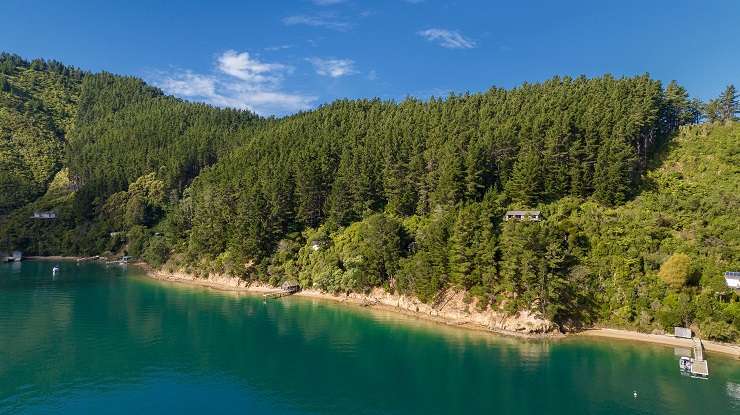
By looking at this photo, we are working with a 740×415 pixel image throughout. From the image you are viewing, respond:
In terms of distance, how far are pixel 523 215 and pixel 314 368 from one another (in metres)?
43.8

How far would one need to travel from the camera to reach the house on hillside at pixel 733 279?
5603 cm

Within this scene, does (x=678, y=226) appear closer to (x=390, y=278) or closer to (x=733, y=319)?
(x=733, y=319)

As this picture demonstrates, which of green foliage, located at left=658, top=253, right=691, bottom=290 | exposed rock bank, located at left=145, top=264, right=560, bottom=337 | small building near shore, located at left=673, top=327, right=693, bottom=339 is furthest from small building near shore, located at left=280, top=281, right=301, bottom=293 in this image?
small building near shore, located at left=673, top=327, right=693, bottom=339

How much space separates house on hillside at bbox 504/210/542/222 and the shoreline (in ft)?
63.5

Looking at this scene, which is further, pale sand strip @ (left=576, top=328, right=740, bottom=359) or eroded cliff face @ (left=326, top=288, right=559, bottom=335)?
eroded cliff face @ (left=326, top=288, right=559, bottom=335)

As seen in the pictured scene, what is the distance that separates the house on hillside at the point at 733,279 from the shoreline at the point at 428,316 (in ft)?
23.6

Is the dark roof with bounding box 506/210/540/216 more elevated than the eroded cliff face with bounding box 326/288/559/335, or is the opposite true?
the dark roof with bounding box 506/210/540/216

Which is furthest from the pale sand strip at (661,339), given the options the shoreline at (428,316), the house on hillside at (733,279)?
the house on hillside at (733,279)

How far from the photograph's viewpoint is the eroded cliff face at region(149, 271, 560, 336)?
62.3 m

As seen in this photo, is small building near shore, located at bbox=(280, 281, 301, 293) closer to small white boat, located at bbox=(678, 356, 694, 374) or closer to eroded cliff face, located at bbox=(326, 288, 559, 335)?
eroded cliff face, located at bbox=(326, 288, 559, 335)

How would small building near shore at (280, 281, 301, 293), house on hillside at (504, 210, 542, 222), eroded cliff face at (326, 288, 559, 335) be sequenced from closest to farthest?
eroded cliff face at (326, 288, 559, 335) < house on hillside at (504, 210, 542, 222) < small building near shore at (280, 281, 301, 293)

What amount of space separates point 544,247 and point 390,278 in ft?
89.4

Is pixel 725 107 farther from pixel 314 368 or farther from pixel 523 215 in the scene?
pixel 314 368


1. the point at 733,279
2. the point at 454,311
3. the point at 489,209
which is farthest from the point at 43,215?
the point at 733,279
